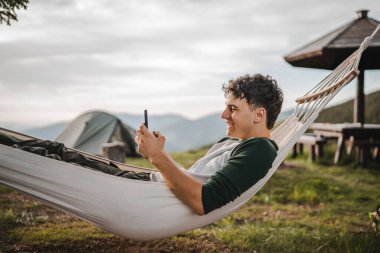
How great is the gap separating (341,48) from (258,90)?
5.43 metres

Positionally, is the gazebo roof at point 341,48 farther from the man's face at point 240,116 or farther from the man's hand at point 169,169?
the man's hand at point 169,169

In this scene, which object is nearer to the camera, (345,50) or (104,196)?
(104,196)

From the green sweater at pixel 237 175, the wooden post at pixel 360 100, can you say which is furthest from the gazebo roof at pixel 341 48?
the green sweater at pixel 237 175

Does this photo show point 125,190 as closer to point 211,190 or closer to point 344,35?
point 211,190

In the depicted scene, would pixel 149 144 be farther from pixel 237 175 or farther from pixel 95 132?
pixel 95 132

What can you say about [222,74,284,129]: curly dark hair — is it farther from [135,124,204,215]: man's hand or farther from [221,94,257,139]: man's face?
[135,124,204,215]: man's hand

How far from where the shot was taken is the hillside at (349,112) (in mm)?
11660

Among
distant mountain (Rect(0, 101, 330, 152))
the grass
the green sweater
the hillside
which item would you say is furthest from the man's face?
distant mountain (Rect(0, 101, 330, 152))

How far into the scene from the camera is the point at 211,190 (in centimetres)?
171

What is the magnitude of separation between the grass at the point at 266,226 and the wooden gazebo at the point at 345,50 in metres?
2.16

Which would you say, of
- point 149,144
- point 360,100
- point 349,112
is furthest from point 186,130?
point 149,144

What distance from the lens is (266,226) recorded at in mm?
3869

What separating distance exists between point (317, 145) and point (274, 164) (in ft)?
19.3

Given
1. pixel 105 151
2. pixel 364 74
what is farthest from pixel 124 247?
pixel 364 74
